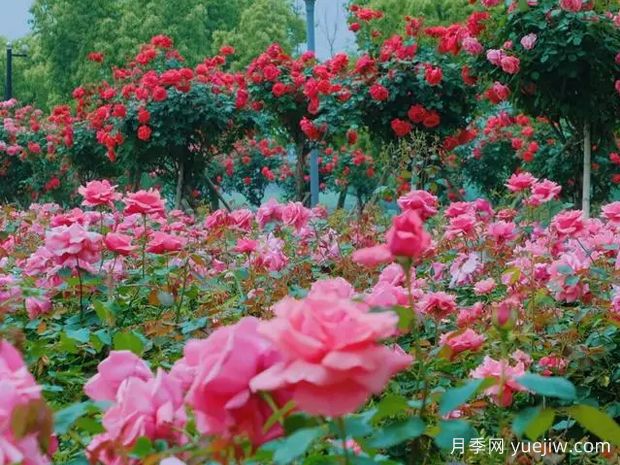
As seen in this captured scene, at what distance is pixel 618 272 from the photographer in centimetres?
216

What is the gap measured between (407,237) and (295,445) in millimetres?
254

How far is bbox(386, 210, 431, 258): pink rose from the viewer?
830 mm

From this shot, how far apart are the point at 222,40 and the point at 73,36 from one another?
423 cm

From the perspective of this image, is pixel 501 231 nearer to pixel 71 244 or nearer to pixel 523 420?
pixel 71 244

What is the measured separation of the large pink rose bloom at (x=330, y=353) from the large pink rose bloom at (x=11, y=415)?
187mm

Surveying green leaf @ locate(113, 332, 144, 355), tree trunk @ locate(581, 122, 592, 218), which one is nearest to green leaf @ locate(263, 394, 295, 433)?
green leaf @ locate(113, 332, 144, 355)

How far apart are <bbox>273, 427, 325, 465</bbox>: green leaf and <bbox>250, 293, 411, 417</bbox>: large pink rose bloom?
0.09 ft

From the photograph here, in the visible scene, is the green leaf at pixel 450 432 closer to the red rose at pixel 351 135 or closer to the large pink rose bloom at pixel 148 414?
the large pink rose bloom at pixel 148 414

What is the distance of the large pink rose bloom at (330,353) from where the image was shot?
1.96ft

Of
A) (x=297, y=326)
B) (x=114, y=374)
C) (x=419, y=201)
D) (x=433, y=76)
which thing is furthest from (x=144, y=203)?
(x=433, y=76)

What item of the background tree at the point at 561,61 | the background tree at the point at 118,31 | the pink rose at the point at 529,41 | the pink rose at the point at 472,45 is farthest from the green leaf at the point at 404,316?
the background tree at the point at 118,31

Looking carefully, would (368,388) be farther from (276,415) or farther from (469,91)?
(469,91)

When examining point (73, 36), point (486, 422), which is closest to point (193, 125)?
point (486, 422)

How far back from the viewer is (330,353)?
1.95ft
